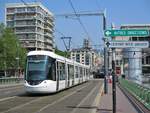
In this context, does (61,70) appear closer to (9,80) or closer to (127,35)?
(127,35)

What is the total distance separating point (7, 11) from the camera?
163m

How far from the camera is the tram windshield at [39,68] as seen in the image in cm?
3192

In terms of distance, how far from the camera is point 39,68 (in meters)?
32.3

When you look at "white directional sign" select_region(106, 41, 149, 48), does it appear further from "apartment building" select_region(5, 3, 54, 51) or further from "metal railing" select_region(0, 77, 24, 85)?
"apartment building" select_region(5, 3, 54, 51)

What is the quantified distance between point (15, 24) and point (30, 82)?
12908 centimetres

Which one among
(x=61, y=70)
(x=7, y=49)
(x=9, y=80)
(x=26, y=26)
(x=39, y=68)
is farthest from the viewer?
(x=26, y=26)

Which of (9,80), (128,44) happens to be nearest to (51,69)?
(128,44)

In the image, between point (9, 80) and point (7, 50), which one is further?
point (7, 50)

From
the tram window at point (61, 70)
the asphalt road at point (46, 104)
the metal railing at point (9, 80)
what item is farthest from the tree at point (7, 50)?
the asphalt road at point (46, 104)

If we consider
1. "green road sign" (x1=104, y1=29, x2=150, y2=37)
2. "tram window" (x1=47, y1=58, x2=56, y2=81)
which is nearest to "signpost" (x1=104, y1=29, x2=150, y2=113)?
"green road sign" (x1=104, y1=29, x2=150, y2=37)

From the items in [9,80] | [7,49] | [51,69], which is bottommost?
[9,80]

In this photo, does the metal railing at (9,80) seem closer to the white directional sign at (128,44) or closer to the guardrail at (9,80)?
the guardrail at (9,80)

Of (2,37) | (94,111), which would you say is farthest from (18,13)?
(94,111)

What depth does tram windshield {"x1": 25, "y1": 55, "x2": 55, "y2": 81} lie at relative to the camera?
31.9 metres
